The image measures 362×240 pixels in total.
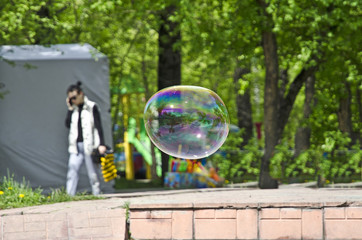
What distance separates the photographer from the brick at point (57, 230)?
26.2 ft

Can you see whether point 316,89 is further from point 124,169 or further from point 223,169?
point 124,169

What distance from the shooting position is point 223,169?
14.4 meters

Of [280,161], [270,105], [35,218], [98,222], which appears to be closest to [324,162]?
[280,161]

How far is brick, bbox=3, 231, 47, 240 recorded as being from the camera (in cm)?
798

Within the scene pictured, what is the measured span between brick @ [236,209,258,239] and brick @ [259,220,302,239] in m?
0.07

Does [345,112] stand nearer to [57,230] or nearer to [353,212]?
[353,212]

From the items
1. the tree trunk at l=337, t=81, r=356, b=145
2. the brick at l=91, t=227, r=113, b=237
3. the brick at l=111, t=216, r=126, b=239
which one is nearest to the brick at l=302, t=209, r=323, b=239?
the brick at l=111, t=216, r=126, b=239

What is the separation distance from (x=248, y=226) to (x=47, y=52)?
7.54 metres

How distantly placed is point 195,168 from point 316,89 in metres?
4.96

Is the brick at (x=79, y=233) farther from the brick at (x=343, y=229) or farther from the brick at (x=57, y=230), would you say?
the brick at (x=343, y=229)

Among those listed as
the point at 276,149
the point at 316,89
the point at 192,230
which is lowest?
the point at 192,230

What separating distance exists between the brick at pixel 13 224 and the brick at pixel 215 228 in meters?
2.04

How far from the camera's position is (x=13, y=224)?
804 centimetres

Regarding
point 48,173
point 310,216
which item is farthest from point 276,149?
point 310,216
